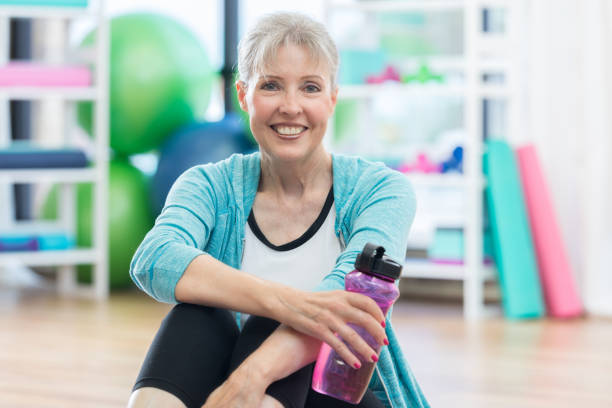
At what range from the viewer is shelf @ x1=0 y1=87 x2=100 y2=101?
379 centimetres

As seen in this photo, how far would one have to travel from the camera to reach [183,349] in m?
1.39

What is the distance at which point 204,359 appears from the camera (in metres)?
1.40

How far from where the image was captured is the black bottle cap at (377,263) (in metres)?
1.29

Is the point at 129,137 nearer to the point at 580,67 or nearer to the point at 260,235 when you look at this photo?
the point at 580,67

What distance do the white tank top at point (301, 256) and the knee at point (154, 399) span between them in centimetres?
31

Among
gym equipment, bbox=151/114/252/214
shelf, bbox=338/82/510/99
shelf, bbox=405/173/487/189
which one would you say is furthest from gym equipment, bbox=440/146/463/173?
gym equipment, bbox=151/114/252/214

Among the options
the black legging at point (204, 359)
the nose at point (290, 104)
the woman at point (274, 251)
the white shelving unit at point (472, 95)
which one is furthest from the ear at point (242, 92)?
the white shelving unit at point (472, 95)

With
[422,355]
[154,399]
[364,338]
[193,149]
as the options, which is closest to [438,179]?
[422,355]

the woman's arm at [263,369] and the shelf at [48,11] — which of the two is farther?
the shelf at [48,11]

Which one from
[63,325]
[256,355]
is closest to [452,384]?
[256,355]

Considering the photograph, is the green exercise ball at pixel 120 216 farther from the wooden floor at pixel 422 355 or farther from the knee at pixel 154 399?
the knee at pixel 154 399

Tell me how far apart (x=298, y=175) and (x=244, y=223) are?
136mm

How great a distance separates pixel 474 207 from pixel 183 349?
7.52 feet

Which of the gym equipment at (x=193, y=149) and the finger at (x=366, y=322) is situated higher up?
the gym equipment at (x=193, y=149)
